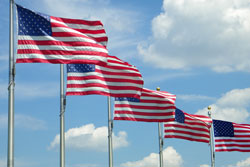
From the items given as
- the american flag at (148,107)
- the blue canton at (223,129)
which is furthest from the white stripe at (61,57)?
the blue canton at (223,129)

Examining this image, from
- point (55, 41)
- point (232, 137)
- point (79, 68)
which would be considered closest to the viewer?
point (55, 41)

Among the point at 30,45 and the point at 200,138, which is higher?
the point at 30,45

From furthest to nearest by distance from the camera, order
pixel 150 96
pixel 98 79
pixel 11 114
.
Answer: pixel 150 96 → pixel 98 79 → pixel 11 114

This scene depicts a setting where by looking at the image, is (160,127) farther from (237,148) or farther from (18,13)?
(18,13)

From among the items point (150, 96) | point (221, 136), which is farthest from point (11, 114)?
point (221, 136)

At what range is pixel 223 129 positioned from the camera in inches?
1884

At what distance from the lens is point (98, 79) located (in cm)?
3102

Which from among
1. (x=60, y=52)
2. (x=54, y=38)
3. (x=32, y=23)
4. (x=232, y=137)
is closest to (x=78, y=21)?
(x=54, y=38)

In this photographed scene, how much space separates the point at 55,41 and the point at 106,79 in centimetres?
799

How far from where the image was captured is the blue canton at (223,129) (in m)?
47.2

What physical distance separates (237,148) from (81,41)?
88.6 feet

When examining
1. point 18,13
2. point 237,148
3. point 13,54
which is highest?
point 18,13

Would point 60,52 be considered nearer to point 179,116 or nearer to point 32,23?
point 32,23

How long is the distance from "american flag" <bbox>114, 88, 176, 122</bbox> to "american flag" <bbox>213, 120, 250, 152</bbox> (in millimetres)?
11531
